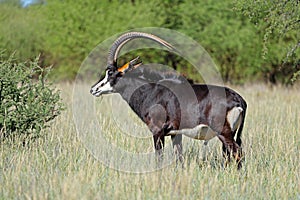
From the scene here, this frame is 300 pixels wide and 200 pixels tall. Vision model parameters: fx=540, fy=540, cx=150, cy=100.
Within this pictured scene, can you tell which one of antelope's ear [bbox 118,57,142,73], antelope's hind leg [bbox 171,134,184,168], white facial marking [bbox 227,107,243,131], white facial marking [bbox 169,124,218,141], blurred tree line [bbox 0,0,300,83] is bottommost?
antelope's hind leg [bbox 171,134,184,168]

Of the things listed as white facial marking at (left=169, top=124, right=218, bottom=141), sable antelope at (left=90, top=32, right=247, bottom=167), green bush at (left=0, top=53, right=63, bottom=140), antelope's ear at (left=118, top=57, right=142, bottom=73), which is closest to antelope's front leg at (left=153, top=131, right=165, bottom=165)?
sable antelope at (left=90, top=32, right=247, bottom=167)

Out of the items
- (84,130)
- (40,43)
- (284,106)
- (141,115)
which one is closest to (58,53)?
(40,43)

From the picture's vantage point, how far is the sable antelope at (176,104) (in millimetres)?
7008

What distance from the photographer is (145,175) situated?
624 centimetres

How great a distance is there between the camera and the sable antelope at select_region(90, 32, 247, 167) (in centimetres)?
701

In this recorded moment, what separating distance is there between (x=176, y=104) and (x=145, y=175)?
4.45ft

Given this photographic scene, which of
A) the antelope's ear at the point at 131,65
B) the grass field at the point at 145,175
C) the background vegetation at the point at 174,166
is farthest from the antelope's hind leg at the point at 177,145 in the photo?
the antelope's ear at the point at 131,65

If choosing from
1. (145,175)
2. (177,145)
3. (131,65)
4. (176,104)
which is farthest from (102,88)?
(145,175)

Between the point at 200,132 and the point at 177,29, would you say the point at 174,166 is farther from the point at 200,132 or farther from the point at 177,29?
the point at 177,29

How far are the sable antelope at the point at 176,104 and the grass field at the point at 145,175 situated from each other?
0.41 m

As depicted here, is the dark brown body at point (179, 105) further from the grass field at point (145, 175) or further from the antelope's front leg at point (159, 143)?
the grass field at point (145, 175)

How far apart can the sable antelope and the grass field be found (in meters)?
0.41

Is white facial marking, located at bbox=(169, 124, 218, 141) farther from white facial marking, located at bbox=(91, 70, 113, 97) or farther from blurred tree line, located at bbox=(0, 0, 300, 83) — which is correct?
blurred tree line, located at bbox=(0, 0, 300, 83)

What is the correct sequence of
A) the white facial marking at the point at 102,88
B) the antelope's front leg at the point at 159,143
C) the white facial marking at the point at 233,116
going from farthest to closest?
1. the white facial marking at the point at 102,88
2. the antelope's front leg at the point at 159,143
3. the white facial marking at the point at 233,116
